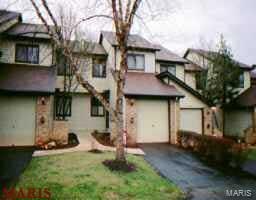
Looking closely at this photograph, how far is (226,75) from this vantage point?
74.1 ft

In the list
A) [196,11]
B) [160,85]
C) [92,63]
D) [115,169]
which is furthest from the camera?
[92,63]

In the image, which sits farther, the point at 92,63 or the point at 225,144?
the point at 92,63

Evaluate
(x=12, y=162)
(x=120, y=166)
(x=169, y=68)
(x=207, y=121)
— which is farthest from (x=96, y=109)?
(x=120, y=166)

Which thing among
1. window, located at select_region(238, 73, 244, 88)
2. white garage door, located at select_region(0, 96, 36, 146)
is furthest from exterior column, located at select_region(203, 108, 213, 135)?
white garage door, located at select_region(0, 96, 36, 146)

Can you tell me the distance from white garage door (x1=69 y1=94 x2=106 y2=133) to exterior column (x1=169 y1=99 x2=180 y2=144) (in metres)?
6.82

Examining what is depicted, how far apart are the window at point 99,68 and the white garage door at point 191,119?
26.0ft

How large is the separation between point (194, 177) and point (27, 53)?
600 inches

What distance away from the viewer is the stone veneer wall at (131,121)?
1552cm

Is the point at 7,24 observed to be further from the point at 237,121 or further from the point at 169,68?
the point at 237,121

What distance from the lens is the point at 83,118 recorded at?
819 inches

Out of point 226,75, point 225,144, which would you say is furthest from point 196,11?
point 226,75

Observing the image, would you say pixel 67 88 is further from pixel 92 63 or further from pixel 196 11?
pixel 196 11

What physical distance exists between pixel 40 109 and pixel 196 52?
19401 mm

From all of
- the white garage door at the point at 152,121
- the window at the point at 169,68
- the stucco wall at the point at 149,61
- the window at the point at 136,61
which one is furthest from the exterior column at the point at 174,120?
the window at the point at 169,68
